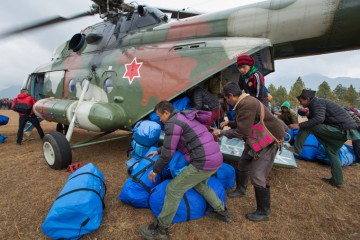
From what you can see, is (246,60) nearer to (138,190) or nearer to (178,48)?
(178,48)

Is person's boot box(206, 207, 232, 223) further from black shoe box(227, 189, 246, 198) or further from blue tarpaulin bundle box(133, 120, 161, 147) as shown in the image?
blue tarpaulin bundle box(133, 120, 161, 147)

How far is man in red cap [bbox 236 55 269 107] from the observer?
10.8 ft

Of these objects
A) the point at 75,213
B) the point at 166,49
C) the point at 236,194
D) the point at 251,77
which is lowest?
the point at 236,194

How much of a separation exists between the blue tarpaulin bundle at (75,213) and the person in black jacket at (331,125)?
348 centimetres

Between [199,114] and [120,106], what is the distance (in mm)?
2733

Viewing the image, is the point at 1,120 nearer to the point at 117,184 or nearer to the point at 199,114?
the point at 117,184

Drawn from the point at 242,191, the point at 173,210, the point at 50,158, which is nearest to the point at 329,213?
the point at 242,191

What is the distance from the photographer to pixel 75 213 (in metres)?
2.22

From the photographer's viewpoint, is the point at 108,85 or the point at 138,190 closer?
the point at 138,190

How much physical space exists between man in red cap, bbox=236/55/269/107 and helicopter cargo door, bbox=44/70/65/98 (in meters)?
5.43

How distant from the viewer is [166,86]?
13.7ft

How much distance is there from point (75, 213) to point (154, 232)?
0.85m

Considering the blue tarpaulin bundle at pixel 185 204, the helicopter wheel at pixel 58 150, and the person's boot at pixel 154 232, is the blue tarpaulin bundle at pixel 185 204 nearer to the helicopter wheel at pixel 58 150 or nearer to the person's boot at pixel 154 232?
the person's boot at pixel 154 232

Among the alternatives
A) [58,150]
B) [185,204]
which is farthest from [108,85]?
[185,204]
